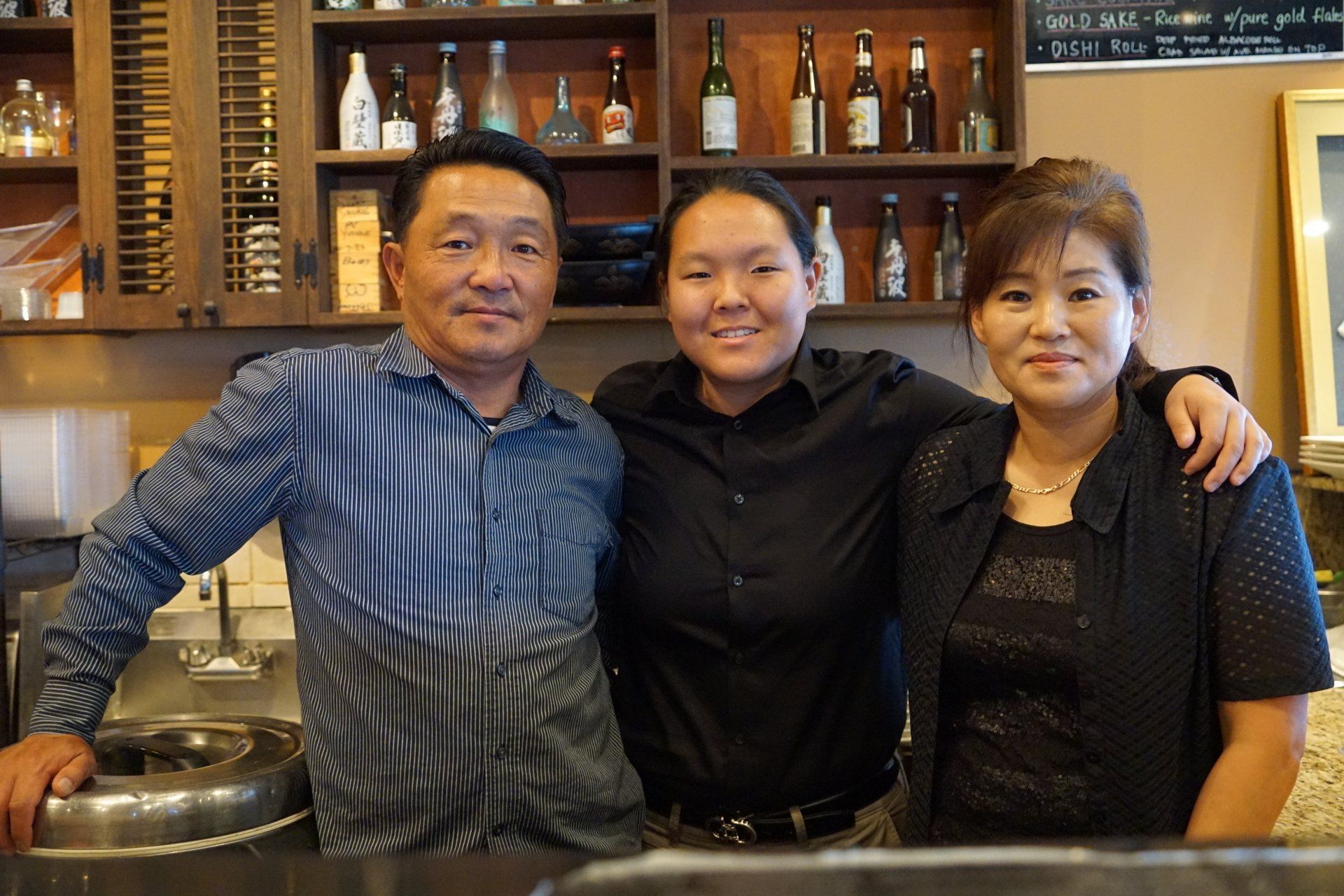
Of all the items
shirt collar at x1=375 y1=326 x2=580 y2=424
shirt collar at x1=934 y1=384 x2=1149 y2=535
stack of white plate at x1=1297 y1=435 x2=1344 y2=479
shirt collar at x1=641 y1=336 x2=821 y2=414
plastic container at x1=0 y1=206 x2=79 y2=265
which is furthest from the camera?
plastic container at x1=0 y1=206 x2=79 y2=265

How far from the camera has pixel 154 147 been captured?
2.46 meters

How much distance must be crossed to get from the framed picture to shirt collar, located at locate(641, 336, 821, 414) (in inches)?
61.4

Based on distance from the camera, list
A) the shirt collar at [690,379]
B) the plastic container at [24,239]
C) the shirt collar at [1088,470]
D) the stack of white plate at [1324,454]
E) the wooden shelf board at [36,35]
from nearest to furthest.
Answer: the shirt collar at [1088,470], the shirt collar at [690,379], the stack of white plate at [1324,454], the wooden shelf board at [36,35], the plastic container at [24,239]

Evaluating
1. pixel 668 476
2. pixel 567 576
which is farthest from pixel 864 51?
pixel 567 576

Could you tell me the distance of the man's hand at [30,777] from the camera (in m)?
1.28

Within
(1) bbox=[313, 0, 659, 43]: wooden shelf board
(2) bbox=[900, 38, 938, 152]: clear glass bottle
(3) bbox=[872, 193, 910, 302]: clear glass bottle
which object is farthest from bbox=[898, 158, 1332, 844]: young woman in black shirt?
(1) bbox=[313, 0, 659, 43]: wooden shelf board

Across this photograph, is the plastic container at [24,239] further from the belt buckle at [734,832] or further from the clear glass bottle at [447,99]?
the belt buckle at [734,832]

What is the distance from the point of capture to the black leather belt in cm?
155

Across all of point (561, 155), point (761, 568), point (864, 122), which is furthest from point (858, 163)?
point (761, 568)

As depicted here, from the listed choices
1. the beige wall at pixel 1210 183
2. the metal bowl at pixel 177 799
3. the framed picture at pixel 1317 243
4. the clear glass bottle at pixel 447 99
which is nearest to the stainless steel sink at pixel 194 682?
the metal bowl at pixel 177 799

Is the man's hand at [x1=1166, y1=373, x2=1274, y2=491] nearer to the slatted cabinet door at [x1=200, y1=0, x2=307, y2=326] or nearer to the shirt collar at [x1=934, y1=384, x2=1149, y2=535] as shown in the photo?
the shirt collar at [x1=934, y1=384, x2=1149, y2=535]

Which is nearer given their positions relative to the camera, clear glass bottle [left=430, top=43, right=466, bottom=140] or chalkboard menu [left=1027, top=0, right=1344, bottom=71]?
clear glass bottle [left=430, top=43, right=466, bottom=140]

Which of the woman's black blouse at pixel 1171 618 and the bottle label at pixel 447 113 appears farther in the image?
the bottle label at pixel 447 113

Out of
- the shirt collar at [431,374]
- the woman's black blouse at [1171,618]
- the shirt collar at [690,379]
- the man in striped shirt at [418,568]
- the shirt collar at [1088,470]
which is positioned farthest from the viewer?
the shirt collar at [690,379]
